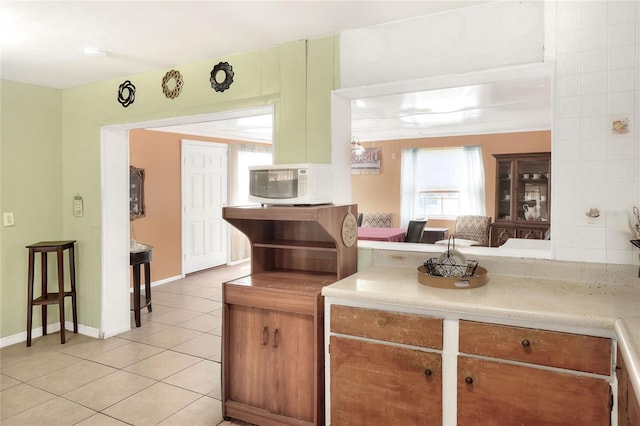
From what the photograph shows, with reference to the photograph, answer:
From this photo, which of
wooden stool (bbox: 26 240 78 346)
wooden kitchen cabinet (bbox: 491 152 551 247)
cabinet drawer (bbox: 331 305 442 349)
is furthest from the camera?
wooden kitchen cabinet (bbox: 491 152 551 247)

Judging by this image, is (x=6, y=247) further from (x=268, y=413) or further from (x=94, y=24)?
(x=268, y=413)

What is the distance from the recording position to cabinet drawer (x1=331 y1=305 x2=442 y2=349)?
6.40ft

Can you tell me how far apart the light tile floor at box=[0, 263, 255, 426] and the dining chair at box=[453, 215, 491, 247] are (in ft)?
13.6

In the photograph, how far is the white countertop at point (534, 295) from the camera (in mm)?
1661

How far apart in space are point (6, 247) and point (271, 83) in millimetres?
2819

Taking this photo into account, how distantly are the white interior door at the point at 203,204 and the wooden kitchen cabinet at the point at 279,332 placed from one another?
4053 mm

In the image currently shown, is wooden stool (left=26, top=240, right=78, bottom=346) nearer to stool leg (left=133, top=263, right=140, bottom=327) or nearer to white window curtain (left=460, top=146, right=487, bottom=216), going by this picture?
stool leg (left=133, top=263, right=140, bottom=327)

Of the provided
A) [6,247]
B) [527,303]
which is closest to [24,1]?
[6,247]

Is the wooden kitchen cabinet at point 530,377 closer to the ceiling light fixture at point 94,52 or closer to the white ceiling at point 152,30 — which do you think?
the white ceiling at point 152,30

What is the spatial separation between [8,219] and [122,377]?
182 cm

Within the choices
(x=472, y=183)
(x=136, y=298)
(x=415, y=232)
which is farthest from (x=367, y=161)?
(x=136, y=298)

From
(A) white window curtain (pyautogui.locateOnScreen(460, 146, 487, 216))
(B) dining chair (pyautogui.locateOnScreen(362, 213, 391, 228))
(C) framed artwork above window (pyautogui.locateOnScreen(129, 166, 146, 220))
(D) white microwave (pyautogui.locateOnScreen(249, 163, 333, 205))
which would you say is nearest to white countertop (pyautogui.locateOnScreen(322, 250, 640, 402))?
(D) white microwave (pyautogui.locateOnScreen(249, 163, 333, 205))

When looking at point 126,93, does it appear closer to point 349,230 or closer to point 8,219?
point 8,219

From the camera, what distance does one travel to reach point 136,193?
223 inches
